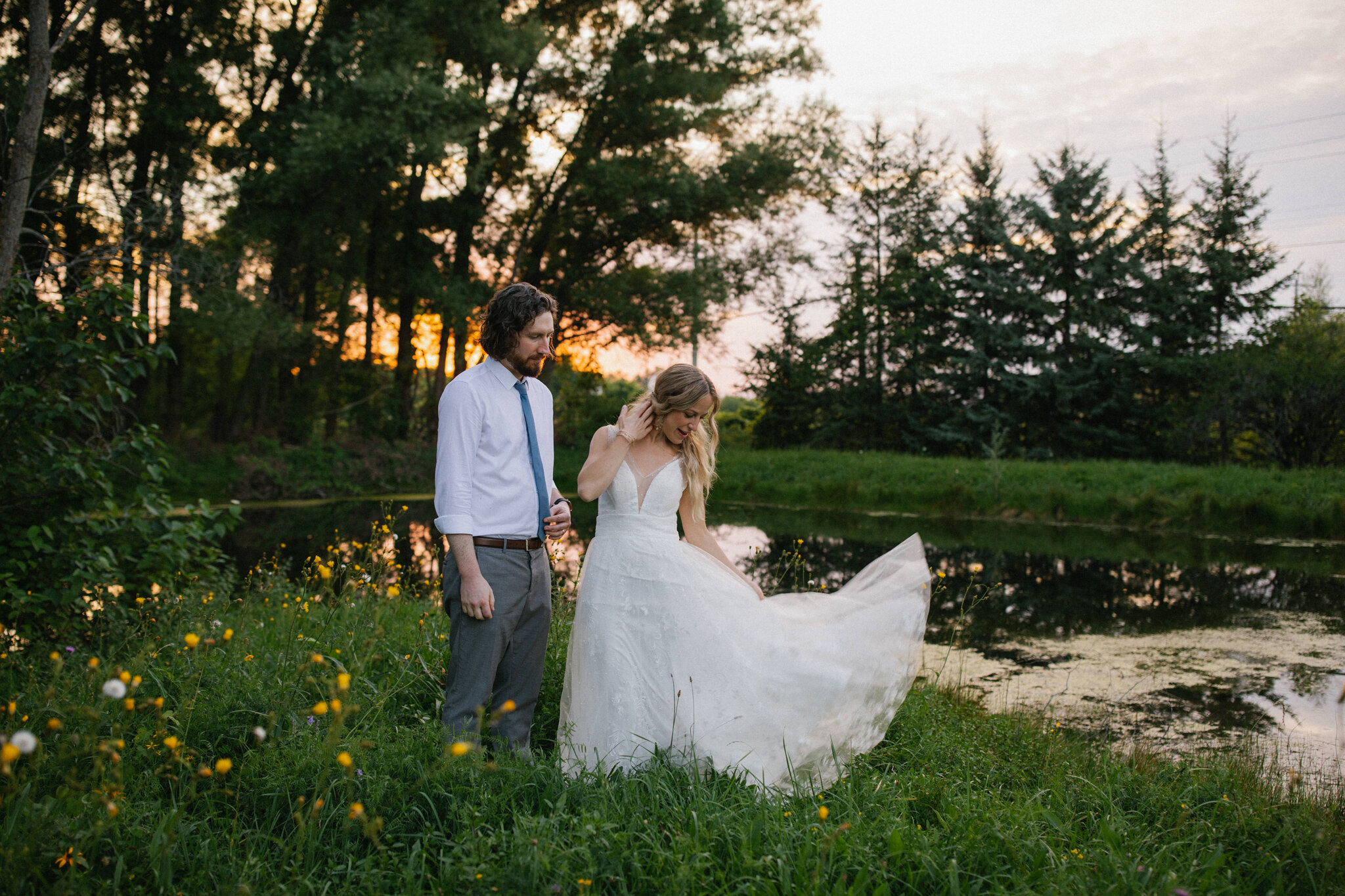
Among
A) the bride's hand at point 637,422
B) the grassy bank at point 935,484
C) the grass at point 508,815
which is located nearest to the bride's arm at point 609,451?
the bride's hand at point 637,422

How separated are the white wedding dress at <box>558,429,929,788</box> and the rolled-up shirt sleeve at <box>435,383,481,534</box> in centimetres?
60

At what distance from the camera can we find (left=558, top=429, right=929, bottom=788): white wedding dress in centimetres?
312

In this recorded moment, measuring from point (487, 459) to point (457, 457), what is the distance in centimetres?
13

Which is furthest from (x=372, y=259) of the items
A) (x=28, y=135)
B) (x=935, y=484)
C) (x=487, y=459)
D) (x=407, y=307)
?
(x=487, y=459)

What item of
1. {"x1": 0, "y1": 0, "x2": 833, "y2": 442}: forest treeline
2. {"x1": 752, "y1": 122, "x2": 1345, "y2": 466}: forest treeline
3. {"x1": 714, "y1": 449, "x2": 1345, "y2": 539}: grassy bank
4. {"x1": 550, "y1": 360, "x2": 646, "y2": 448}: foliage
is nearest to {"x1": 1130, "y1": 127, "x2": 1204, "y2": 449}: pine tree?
{"x1": 752, "y1": 122, "x2": 1345, "y2": 466}: forest treeline

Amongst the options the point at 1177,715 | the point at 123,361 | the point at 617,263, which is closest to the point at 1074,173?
the point at 617,263

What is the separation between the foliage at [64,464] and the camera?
4.65 meters

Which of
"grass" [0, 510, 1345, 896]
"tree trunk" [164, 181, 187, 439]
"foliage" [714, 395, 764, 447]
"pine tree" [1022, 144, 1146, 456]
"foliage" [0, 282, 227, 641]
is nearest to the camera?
"grass" [0, 510, 1345, 896]

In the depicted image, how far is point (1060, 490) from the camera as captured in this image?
15.0m

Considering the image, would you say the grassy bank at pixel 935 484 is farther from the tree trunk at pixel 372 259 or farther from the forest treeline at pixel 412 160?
the tree trunk at pixel 372 259

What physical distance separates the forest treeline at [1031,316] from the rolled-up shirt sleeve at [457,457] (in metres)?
Answer: 19.0

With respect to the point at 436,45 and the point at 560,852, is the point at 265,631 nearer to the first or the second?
the point at 560,852

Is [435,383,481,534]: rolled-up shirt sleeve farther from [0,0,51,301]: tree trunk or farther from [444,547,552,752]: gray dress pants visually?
[0,0,51,301]: tree trunk

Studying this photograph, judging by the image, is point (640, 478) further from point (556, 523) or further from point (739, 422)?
point (739, 422)
